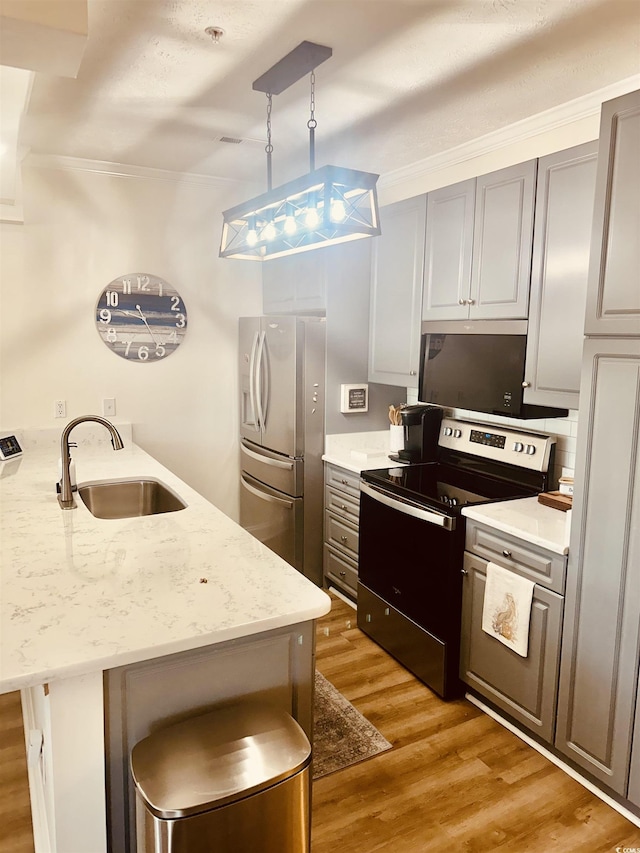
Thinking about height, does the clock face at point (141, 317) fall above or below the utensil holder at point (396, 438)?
above

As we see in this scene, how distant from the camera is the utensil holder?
3.58 metres

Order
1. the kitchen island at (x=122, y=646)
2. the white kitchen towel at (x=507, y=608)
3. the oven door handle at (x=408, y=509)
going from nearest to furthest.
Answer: the kitchen island at (x=122, y=646), the white kitchen towel at (x=507, y=608), the oven door handle at (x=408, y=509)

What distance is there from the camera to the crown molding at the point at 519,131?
98.4 inches

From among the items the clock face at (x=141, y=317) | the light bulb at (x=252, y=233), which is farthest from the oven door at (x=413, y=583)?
the clock face at (x=141, y=317)

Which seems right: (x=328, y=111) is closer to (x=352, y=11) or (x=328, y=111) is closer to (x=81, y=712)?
(x=352, y=11)

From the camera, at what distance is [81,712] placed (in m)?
1.35

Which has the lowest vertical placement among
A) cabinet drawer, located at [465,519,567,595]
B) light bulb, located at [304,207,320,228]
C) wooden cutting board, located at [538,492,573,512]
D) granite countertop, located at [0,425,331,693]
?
cabinet drawer, located at [465,519,567,595]

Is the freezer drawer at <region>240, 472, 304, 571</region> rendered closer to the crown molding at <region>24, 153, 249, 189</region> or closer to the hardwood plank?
→ the hardwood plank

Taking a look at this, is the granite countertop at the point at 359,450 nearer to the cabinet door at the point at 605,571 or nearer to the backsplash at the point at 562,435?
the backsplash at the point at 562,435

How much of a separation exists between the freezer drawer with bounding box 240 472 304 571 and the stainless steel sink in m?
1.10

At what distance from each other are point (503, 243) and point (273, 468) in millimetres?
1892

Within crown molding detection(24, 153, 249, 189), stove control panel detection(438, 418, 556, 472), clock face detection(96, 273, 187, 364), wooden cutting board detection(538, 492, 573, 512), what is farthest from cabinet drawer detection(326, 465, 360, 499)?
crown molding detection(24, 153, 249, 189)

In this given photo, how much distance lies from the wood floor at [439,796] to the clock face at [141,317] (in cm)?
207

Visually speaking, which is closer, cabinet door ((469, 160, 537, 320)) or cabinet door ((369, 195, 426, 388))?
cabinet door ((469, 160, 537, 320))
